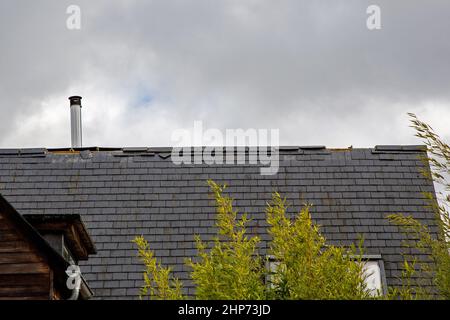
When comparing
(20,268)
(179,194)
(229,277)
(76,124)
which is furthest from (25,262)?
(76,124)

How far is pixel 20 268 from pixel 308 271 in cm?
476

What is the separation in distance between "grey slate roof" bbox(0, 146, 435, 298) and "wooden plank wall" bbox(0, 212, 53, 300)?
245 inches

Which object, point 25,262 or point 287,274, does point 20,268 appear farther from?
point 287,274

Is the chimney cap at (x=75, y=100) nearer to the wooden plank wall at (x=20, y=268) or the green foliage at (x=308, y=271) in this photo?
the wooden plank wall at (x=20, y=268)

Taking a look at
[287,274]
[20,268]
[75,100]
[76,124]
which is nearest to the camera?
[287,274]

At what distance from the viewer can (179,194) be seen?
2086 cm

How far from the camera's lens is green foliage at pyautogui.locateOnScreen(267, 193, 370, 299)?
9031 mm

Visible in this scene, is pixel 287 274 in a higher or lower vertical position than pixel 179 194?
lower

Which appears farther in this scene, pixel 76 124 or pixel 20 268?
pixel 76 124

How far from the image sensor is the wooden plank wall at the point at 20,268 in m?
12.4

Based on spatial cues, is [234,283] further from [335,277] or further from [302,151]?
[302,151]

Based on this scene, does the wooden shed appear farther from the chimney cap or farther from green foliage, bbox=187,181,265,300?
the chimney cap
